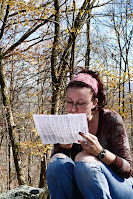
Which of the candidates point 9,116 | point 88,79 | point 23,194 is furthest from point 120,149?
point 9,116

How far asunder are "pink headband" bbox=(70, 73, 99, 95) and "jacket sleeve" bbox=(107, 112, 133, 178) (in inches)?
8.7

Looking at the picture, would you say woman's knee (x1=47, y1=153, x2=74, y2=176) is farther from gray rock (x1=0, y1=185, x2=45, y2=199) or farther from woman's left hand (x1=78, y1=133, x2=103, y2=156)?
gray rock (x1=0, y1=185, x2=45, y2=199)

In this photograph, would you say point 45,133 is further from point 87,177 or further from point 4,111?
point 4,111

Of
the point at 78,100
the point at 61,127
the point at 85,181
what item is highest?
the point at 78,100

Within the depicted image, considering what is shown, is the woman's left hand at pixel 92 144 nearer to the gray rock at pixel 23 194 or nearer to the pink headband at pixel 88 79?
the pink headband at pixel 88 79

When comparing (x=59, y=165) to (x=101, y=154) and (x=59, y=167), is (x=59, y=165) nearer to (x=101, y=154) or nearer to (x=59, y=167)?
(x=59, y=167)

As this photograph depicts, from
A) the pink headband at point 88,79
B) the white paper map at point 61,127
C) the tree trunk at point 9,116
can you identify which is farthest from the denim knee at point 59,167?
the tree trunk at point 9,116

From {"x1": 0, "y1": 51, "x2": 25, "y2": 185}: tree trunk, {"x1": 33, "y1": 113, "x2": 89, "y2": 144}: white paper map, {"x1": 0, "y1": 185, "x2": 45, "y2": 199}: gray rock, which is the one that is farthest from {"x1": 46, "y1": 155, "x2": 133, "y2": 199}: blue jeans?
{"x1": 0, "y1": 51, "x2": 25, "y2": 185}: tree trunk

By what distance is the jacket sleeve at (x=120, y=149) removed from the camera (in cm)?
131

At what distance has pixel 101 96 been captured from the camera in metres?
1.56

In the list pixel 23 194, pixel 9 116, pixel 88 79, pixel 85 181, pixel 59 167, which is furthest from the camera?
pixel 9 116

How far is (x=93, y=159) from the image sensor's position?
4.19 feet

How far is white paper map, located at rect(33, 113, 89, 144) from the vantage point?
48.9 inches

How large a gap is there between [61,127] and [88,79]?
39 centimetres
